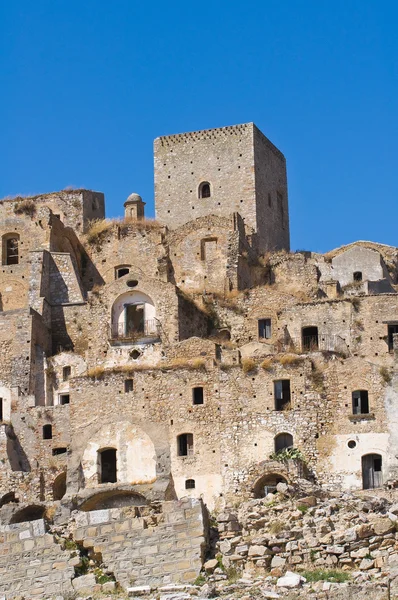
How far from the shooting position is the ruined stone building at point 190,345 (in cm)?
5438

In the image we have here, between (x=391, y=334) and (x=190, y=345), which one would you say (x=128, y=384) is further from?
(x=391, y=334)

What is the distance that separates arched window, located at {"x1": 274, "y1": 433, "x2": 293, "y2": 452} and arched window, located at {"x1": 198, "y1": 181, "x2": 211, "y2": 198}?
22.0 m

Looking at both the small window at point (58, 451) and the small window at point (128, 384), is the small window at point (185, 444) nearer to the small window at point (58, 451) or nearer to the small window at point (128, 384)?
the small window at point (128, 384)

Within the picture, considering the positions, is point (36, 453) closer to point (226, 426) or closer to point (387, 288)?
point (226, 426)

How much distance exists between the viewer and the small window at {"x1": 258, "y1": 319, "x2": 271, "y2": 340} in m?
62.3

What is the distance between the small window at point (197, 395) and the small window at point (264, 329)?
6767 mm

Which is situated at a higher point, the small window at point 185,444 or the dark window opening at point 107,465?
the small window at point 185,444

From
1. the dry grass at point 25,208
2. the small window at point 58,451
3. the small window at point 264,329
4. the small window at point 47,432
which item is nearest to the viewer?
the small window at point 58,451

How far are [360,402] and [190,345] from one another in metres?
9.03

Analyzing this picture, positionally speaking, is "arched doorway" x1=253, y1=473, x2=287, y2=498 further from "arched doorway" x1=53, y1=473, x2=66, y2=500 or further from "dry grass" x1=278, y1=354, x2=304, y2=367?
"arched doorway" x1=53, y1=473, x2=66, y2=500

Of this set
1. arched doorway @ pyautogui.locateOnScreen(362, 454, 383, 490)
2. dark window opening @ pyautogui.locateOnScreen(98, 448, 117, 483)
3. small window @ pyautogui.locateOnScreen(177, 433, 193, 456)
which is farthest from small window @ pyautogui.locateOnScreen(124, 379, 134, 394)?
arched doorway @ pyautogui.locateOnScreen(362, 454, 383, 490)

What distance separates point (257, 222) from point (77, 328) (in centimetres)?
1308

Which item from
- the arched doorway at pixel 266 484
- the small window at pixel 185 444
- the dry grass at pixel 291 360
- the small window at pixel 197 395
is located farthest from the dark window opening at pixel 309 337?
the arched doorway at pixel 266 484

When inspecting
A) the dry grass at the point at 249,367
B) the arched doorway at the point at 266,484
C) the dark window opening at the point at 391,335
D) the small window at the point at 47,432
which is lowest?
the arched doorway at the point at 266,484
